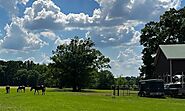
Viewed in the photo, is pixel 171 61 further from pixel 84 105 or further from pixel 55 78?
pixel 55 78

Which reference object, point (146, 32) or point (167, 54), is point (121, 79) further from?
point (167, 54)

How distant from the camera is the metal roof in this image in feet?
228

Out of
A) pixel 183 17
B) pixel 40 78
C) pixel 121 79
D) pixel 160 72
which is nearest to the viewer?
pixel 160 72

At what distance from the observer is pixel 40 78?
178 metres

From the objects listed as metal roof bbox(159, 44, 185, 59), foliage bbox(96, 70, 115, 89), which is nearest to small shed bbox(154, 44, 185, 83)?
metal roof bbox(159, 44, 185, 59)

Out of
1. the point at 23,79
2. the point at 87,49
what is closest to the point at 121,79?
the point at 87,49

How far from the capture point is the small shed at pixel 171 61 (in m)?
69.2

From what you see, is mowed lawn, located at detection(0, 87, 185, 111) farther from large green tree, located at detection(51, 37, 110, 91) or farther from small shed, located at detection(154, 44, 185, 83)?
large green tree, located at detection(51, 37, 110, 91)

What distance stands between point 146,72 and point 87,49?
2008 cm

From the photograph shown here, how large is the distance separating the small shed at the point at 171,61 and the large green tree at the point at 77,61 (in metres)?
29.5

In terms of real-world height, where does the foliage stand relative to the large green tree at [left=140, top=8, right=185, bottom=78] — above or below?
below

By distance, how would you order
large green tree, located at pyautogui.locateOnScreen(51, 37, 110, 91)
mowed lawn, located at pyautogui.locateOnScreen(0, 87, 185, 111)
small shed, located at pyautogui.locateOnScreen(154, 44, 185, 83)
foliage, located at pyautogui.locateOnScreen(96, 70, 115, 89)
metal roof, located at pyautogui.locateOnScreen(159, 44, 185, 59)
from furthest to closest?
foliage, located at pyautogui.locateOnScreen(96, 70, 115, 89) → large green tree, located at pyautogui.locateOnScreen(51, 37, 110, 91) → metal roof, located at pyautogui.locateOnScreen(159, 44, 185, 59) → small shed, located at pyautogui.locateOnScreen(154, 44, 185, 83) → mowed lawn, located at pyautogui.locateOnScreen(0, 87, 185, 111)

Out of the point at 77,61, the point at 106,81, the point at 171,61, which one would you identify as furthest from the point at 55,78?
the point at 106,81

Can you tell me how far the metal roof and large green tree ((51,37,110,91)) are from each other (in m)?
32.5
